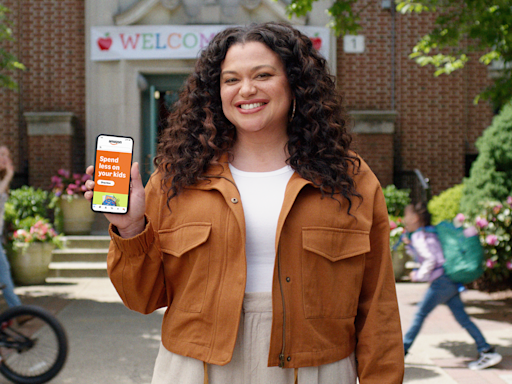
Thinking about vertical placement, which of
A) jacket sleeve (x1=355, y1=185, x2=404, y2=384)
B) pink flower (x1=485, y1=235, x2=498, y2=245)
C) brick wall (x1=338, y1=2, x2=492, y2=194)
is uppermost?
brick wall (x1=338, y1=2, x2=492, y2=194)

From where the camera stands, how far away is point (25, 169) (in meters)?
11.6

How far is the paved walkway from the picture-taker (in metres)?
4.76

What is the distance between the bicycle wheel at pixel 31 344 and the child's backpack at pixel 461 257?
334 centimetres

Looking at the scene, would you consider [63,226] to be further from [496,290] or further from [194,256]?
[194,256]

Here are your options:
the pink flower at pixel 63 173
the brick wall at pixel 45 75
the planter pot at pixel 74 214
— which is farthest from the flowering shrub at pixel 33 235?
the brick wall at pixel 45 75

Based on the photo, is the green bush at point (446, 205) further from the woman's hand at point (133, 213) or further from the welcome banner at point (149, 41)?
the woman's hand at point (133, 213)

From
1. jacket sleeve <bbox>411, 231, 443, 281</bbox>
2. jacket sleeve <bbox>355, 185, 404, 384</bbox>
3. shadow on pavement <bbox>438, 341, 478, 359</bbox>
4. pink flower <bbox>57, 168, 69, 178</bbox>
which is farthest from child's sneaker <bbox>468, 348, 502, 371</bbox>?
pink flower <bbox>57, 168, 69, 178</bbox>

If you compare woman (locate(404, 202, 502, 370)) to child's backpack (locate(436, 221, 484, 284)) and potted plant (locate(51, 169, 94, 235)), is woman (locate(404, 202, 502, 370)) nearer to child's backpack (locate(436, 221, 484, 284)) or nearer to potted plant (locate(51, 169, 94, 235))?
child's backpack (locate(436, 221, 484, 284))

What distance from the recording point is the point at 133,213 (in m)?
1.75

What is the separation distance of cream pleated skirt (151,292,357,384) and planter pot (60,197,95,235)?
904 cm

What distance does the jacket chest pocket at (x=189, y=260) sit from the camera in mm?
1821

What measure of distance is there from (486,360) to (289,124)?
3.85 m

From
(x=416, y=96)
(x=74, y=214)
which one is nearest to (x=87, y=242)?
(x=74, y=214)

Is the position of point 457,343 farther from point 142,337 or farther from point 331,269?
point 331,269
